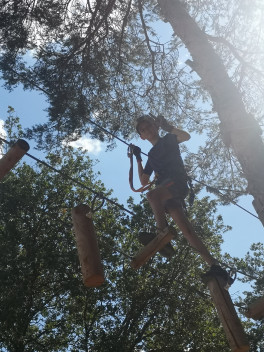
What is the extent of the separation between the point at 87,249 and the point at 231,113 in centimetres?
243

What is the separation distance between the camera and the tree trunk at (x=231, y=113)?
439cm

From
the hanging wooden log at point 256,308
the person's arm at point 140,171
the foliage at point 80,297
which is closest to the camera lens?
the hanging wooden log at point 256,308

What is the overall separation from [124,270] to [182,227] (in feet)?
27.5

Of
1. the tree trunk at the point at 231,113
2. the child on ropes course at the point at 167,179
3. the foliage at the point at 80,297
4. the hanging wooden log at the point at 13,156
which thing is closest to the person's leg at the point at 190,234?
the child on ropes course at the point at 167,179

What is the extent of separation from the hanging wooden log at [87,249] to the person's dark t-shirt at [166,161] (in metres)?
1.14

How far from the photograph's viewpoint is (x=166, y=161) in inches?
176

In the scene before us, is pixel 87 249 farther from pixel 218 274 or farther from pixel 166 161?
pixel 166 161

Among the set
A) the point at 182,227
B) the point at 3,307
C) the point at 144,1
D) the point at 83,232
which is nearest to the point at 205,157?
the point at 144,1

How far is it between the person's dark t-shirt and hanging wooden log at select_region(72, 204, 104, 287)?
1.14 meters

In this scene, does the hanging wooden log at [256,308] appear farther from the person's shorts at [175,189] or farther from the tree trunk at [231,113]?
the person's shorts at [175,189]

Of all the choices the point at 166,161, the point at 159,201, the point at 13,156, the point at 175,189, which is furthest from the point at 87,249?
the point at 166,161

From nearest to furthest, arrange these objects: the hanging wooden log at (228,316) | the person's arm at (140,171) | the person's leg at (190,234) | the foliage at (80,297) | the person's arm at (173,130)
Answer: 1. the hanging wooden log at (228,316)
2. the person's leg at (190,234)
3. the person's arm at (140,171)
4. the person's arm at (173,130)
5. the foliage at (80,297)

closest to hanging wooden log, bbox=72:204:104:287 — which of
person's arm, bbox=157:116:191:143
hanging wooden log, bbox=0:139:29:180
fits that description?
hanging wooden log, bbox=0:139:29:180

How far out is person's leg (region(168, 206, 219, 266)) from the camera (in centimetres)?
386
